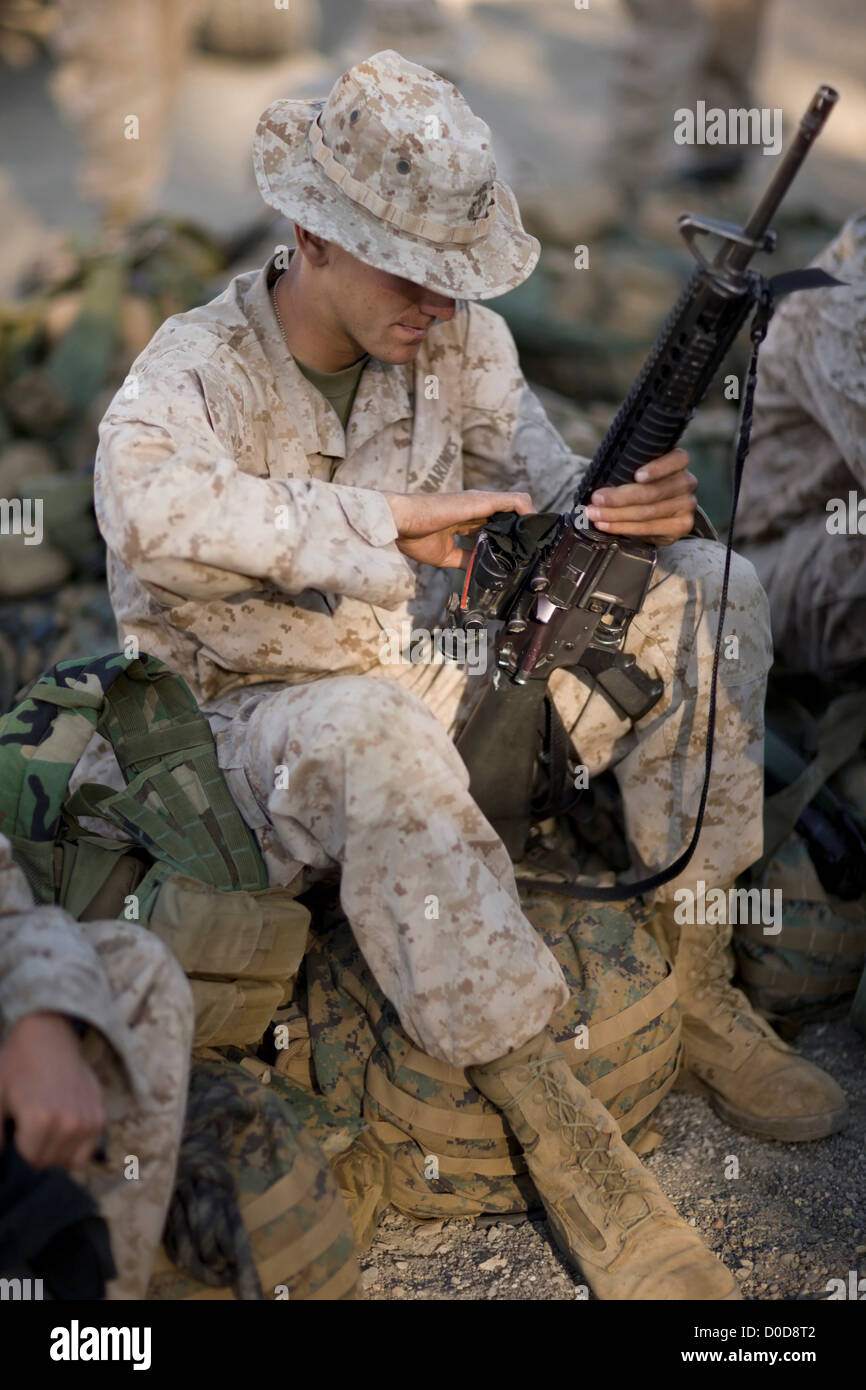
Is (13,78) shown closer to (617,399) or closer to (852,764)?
(617,399)

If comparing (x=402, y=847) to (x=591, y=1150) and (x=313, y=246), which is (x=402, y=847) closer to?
(x=591, y=1150)

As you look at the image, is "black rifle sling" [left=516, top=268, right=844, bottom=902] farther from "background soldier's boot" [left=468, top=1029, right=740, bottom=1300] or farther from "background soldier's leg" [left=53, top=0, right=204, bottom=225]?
"background soldier's leg" [left=53, top=0, right=204, bottom=225]

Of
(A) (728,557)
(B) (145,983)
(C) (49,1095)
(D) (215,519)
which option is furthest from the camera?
(A) (728,557)

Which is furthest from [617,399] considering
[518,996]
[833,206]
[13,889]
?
[833,206]

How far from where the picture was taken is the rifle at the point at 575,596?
7.58 feet

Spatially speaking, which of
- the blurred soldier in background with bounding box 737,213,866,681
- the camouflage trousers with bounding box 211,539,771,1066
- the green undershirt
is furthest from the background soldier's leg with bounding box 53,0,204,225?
the camouflage trousers with bounding box 211,539,771,1066

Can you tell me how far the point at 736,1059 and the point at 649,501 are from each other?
114 centimetres

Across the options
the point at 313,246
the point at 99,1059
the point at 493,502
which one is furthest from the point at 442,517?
the point at 99,1059

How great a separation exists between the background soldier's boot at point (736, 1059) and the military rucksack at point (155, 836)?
860 mm

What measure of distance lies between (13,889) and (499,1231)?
3.72 ft

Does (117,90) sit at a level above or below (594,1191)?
above

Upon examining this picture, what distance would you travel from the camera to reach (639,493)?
2.49 meters

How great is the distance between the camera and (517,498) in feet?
8.20

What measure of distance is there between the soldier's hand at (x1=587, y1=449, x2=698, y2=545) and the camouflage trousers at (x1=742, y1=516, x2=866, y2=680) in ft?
2.93
